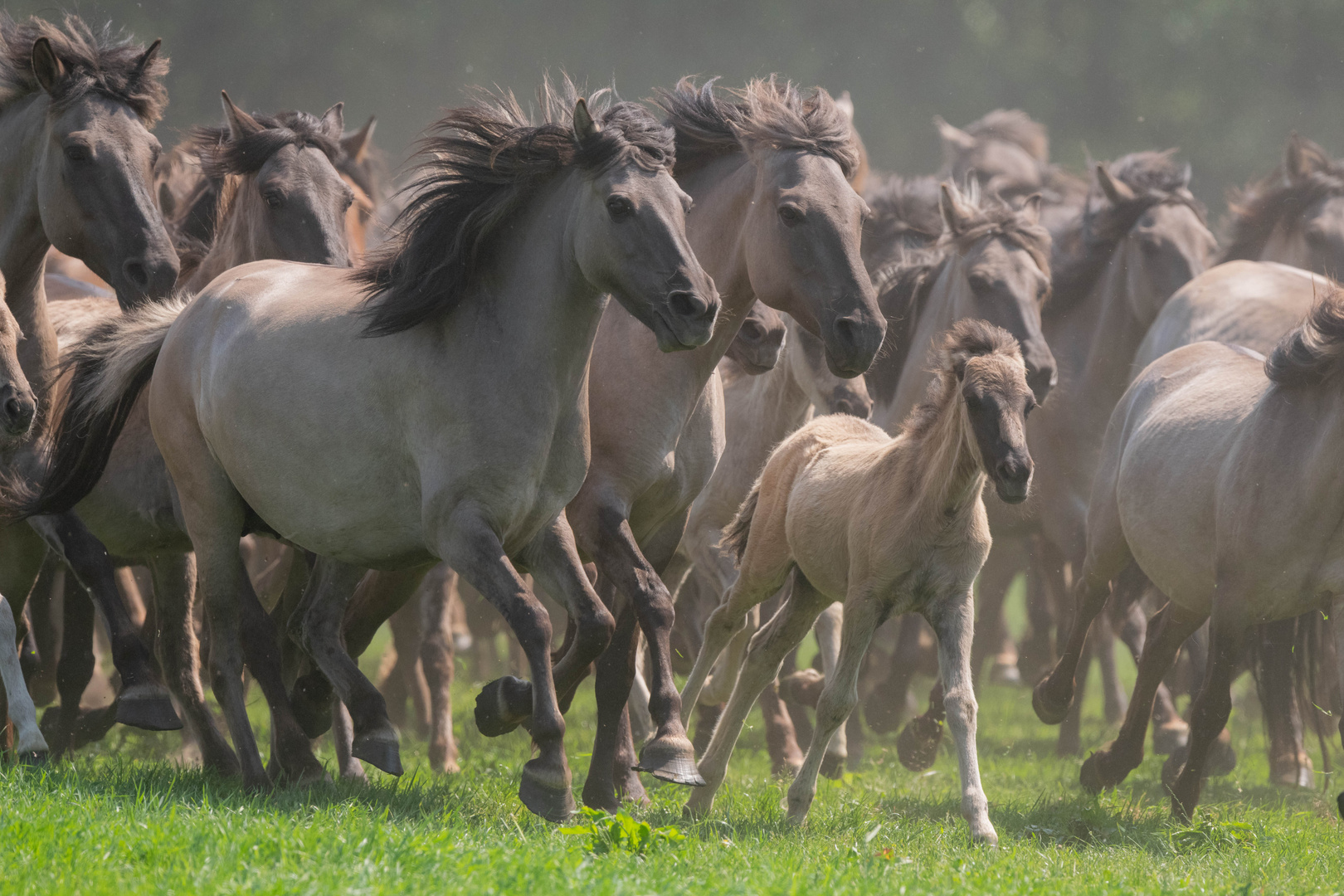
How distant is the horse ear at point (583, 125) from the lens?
16.4 ft

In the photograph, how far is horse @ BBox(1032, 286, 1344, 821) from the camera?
236 inches

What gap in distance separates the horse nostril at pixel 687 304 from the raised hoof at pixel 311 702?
7.47 ft

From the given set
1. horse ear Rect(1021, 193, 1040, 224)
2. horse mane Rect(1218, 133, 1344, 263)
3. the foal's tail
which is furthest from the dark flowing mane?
horse mane Rect(1218, 133, 1344, 263)

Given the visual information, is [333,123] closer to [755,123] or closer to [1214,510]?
[755,123]

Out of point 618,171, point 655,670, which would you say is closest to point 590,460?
point 655,670

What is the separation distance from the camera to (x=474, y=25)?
86.4 ft

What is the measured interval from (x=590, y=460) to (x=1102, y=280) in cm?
534

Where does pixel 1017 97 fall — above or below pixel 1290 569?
above

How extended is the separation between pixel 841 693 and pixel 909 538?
0.66 m

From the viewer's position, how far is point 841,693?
218 inches

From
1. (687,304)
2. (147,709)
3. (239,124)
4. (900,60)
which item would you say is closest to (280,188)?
(239,124)

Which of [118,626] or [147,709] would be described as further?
[118,626]

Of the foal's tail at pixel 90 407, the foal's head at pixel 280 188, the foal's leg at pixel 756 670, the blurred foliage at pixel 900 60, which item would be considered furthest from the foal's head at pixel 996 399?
the blurred foliage at pixel 900 60

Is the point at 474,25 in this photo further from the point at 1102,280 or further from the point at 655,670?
the point at 655,670
